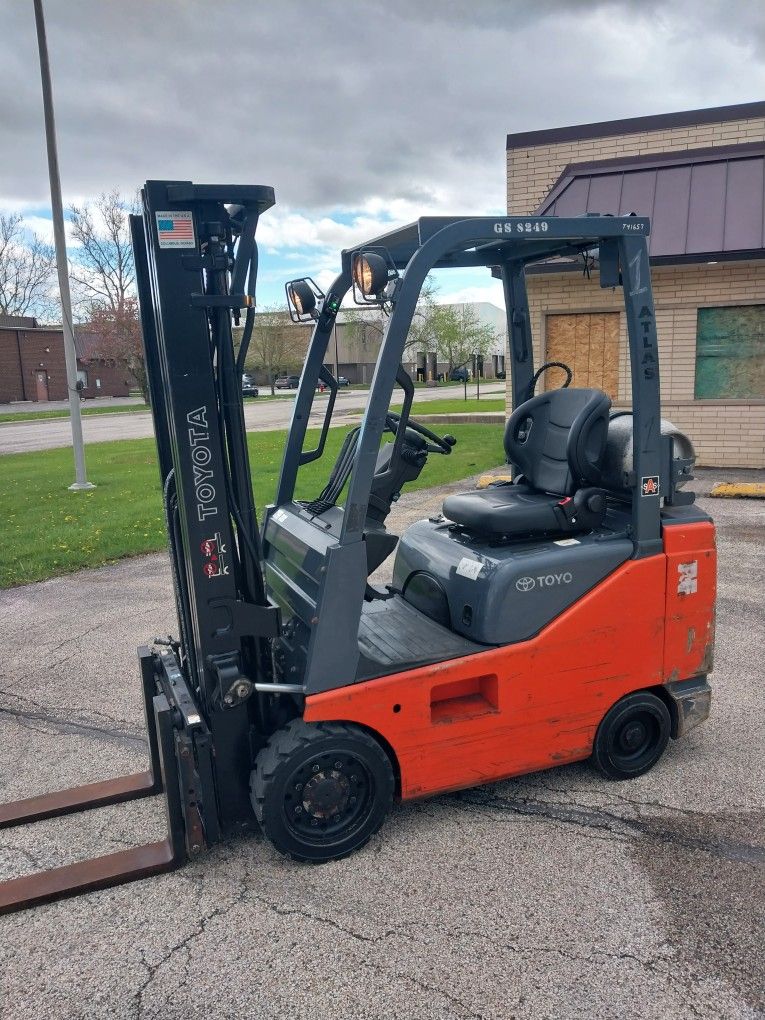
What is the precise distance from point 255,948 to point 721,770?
257 centimetres

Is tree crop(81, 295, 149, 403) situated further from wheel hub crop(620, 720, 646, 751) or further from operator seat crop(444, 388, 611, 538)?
wheel hub crop(620, 720, 646, 751)

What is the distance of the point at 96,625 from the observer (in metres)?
6.83

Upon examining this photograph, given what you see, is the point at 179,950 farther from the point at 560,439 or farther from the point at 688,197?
the point at 688,197

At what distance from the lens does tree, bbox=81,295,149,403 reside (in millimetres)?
43844

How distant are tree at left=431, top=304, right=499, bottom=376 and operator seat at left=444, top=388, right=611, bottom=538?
148ft

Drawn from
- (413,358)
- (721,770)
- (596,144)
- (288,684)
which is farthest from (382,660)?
(413,358)

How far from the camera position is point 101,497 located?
1315 centimetres

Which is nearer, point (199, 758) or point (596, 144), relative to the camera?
point (199, 758)

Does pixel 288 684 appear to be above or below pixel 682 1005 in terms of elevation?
above

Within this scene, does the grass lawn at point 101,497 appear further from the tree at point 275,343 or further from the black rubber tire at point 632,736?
the tree at point 275,343

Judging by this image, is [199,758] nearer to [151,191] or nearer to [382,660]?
[382,660]

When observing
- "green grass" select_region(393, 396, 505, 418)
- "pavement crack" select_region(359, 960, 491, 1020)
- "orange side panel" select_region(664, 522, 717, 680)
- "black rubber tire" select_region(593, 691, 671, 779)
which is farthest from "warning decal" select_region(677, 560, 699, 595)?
"green grass" select_region(393, 396, 505, 418)

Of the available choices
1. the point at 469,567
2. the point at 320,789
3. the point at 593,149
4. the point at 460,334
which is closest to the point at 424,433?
the point at 469,567

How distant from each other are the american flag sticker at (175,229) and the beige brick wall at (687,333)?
10659 millimetres
